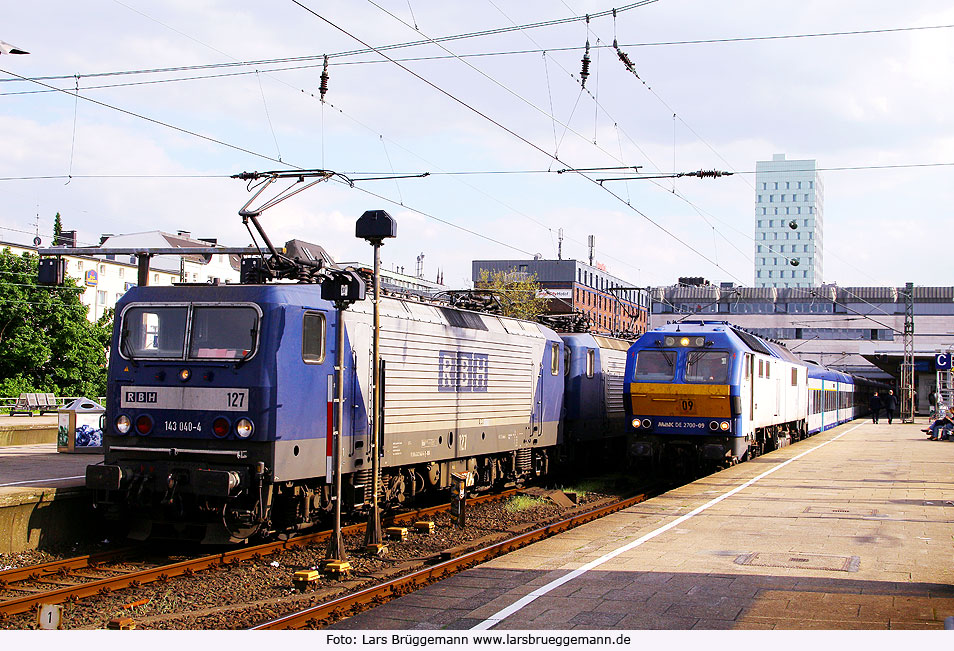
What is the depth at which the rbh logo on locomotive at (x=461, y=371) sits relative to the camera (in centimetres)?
1477

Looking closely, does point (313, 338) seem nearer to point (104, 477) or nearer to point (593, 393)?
point (104, 477)

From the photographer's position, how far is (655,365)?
20.6 m

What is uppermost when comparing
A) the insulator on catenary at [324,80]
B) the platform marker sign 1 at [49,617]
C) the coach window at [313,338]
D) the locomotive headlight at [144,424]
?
the insulator on catenary at [324,80]

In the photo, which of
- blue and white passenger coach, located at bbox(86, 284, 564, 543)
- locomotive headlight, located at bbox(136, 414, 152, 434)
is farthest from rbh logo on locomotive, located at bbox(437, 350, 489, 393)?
locomotive headlight, located at bbox(136, 414, 152, 434)

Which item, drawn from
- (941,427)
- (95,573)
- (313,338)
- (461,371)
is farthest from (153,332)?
(941,427)

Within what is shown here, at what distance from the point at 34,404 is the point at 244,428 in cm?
2762

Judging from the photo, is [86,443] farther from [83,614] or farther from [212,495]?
[83,614]

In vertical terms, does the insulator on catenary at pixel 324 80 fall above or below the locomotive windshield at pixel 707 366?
above

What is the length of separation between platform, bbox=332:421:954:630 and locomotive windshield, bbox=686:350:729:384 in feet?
11.2

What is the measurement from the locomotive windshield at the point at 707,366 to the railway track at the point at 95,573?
1057 centimetres

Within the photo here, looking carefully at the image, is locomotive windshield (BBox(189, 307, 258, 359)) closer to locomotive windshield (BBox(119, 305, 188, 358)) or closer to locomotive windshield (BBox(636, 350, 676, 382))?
locomotive windshield (BBox(119, 305, 188, 358))

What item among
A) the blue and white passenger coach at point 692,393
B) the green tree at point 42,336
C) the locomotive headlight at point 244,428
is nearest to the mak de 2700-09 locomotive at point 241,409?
the locomotive headlight at point 244,428

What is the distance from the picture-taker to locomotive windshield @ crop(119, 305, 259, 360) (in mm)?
11328

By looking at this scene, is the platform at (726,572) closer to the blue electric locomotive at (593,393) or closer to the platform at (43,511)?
the blue electric locomotive at (593,393)
